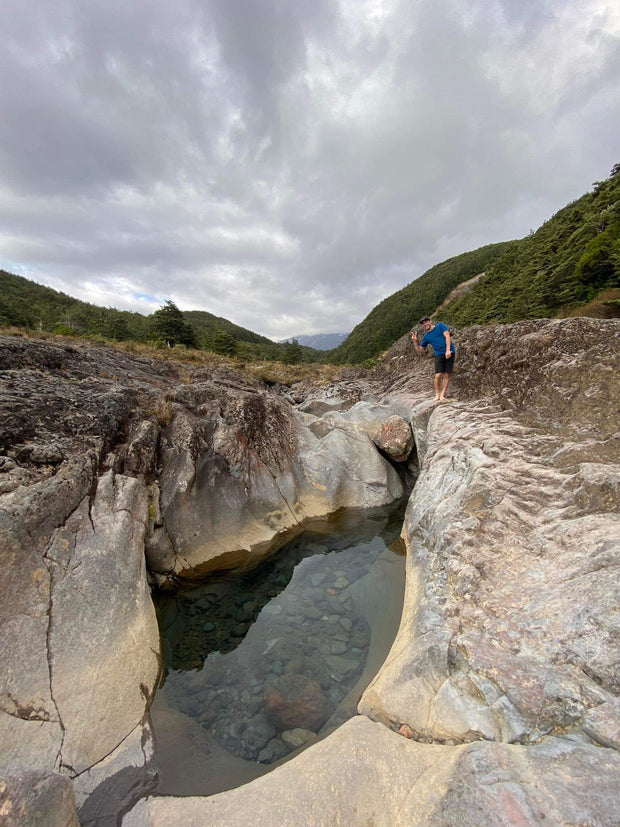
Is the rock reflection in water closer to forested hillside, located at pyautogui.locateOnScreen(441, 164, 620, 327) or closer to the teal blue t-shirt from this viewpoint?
the teal blue t-shirt

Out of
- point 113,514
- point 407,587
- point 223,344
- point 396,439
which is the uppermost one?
point 223,344

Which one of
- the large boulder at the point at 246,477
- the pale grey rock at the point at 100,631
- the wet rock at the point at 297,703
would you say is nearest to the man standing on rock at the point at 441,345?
the large boulder at the point at 246,477

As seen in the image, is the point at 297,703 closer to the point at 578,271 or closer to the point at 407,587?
the point at 407,587

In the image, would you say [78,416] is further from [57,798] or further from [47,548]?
[57,798]

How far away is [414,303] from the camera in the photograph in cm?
8575

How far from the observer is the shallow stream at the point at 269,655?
460 cm

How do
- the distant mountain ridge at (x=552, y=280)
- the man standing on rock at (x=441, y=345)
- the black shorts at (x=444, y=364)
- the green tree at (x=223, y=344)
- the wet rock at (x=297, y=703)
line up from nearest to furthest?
the wet rock at (x=297, y=703) → the man standing on rock at (x=441, y=345) → the black shorts at (x=444, y=364) → the distant mountain ridge at (x=552, y=280) → the green tree at (x=223, y=344)

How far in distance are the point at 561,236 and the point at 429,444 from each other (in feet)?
142

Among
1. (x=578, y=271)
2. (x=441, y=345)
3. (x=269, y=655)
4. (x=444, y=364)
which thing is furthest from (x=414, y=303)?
(x=269, y=655)

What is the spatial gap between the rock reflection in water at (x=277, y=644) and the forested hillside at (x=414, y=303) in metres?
73.6

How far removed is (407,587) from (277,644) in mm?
2970

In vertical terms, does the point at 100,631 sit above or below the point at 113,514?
below

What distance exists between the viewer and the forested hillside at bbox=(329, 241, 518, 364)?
81.9m

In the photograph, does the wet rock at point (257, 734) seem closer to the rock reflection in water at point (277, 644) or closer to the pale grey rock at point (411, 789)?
the rock reflection in water at point (277, 644)
